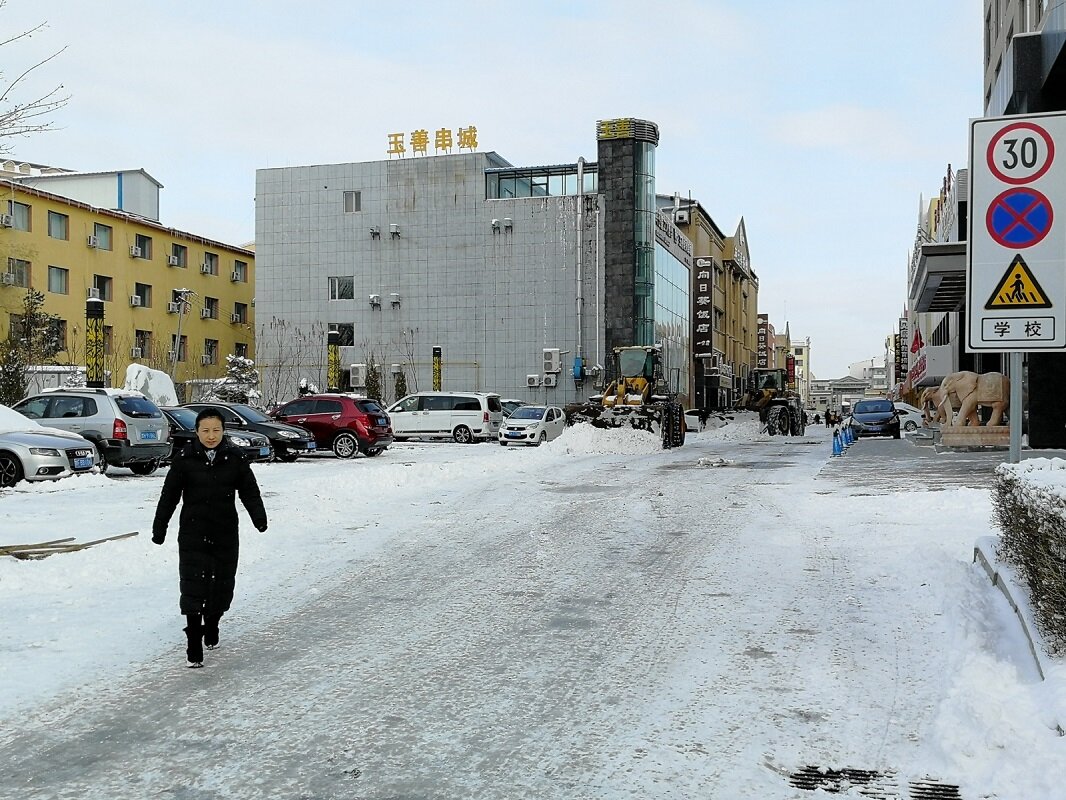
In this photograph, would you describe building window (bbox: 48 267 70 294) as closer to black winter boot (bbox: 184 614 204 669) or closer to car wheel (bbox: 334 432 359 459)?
car wheel (bbox: 334 432 359 459)

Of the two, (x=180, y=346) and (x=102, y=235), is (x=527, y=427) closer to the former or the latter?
(x=102, y=235)

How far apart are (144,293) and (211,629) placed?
52798 mm

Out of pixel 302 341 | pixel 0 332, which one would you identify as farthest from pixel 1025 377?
pixel 302 341

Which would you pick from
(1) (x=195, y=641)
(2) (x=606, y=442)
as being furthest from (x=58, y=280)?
(1) (x=195, y=641)

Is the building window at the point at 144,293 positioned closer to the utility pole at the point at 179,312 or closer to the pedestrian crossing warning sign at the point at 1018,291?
the utility pole at the point at 179,312

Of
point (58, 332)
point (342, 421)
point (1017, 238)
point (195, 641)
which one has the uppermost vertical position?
point (58, 332)

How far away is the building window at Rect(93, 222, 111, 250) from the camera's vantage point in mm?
50781

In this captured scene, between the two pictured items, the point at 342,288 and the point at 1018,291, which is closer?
the point at 1018,291

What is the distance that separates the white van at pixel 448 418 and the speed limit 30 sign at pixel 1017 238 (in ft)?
97.5

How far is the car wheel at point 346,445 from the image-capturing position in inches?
1016

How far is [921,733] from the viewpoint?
4.49 m

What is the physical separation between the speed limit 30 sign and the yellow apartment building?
37626 mm

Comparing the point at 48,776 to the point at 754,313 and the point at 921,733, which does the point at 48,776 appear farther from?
the point at 754,313

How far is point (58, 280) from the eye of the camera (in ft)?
158
